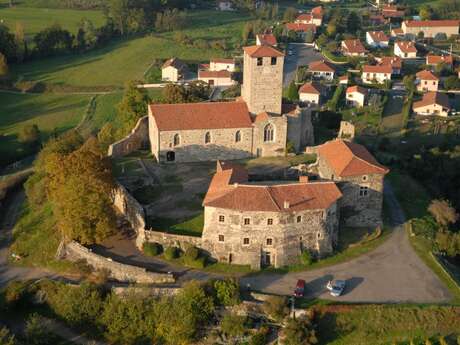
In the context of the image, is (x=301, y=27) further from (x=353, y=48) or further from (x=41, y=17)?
(x=41, y=17)

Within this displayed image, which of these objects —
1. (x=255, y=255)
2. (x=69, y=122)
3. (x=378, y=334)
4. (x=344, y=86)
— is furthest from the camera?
(x=344, y=86)

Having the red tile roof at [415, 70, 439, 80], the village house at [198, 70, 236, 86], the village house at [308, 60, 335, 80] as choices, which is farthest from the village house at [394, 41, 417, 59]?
the village house at [198, 70, 236, 86]

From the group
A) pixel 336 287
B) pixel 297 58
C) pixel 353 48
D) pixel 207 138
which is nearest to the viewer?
pixel 336 287

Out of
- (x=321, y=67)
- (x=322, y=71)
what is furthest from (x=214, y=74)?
(x=321, y=67)

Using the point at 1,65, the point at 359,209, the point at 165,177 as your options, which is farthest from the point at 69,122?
the point at 359,209

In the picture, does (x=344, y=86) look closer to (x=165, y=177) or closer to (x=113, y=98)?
(x=113, y=98)

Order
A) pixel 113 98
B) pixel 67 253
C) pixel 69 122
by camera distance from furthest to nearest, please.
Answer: pixel 113 98 < pixel 69 122 < pixel 67 253
